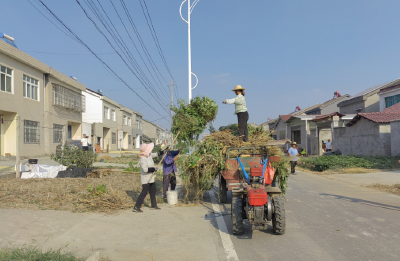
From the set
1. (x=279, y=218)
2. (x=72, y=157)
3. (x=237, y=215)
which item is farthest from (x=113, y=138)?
(x=279, y=218)

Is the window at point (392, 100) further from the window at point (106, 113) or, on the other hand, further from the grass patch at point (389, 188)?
the window at point (106, 113)

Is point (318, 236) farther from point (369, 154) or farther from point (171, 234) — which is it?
point (369, 154)

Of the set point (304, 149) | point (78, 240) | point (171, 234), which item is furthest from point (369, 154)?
point (78, 240)

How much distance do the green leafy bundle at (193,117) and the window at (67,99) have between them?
19.3m

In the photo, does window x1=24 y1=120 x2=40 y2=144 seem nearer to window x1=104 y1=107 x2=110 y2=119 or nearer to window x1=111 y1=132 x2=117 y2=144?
window x1=104 y1=107 x2=110 y2=119

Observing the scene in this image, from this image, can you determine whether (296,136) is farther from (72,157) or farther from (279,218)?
(279,218)

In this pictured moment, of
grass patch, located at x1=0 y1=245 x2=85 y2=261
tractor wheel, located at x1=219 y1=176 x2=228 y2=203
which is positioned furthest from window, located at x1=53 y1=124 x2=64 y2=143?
grass patch, located at x1=0 y1=245 x2=85 y2=261

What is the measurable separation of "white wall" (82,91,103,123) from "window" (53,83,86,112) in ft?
24.7

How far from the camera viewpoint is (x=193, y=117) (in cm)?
980

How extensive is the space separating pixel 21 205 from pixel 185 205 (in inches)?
171

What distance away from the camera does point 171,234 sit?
602 centimetres

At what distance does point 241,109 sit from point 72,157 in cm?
789

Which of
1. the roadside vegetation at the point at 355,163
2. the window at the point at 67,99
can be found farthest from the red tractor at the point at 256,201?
the window at the point at 67,99

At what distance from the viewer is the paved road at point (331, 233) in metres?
4.81
